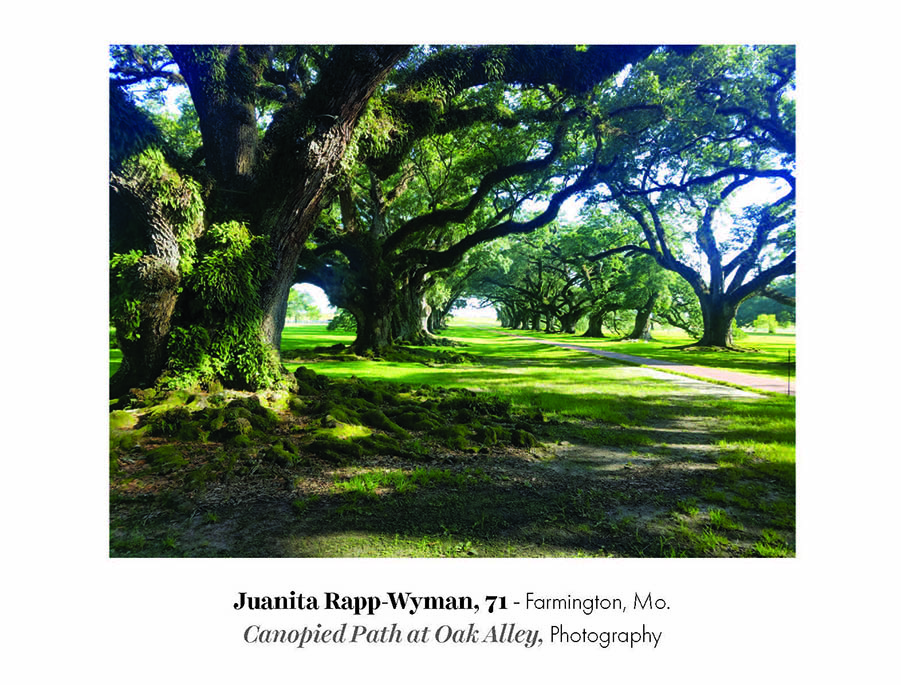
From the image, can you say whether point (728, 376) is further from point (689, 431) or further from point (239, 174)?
point (239, 174)

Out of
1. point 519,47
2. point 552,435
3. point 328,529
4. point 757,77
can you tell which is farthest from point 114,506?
point 757,77

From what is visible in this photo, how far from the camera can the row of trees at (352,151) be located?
4176 mm

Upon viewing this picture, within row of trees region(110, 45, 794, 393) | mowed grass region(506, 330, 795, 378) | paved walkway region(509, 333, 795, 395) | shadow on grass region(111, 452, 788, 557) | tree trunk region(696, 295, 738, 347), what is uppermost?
row of trees region(110, 45, 794, 393)

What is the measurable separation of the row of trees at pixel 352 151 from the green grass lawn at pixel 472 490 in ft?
→ 5.21

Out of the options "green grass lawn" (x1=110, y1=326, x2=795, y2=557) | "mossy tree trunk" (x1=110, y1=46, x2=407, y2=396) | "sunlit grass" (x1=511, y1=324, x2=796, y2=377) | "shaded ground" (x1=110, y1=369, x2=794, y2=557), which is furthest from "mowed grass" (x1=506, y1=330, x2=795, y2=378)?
"mossy tree trunk" (x1=110, y1=46, x2=407, y2=396)

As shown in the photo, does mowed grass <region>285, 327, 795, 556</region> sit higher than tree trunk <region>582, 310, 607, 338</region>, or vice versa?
tree trunk <region>582, 310, 607, 338</region>

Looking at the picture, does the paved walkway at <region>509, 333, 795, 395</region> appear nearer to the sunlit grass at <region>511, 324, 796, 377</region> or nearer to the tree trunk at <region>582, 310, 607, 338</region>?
the sunlit grass at <region>511, 324, 796, 377</region>

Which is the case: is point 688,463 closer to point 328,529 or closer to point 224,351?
point 328,529

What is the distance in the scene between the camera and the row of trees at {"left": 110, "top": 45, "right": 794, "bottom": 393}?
4.18 m

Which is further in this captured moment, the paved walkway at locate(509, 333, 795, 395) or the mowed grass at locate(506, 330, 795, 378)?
the paved walkway at locate(509, 333, 795, 395)

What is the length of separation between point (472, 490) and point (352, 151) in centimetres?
419

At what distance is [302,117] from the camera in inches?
180

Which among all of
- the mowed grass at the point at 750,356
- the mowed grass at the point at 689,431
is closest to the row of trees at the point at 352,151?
the mowed grass at the point at 750,356

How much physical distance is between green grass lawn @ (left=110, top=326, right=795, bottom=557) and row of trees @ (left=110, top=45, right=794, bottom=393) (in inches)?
62.5
